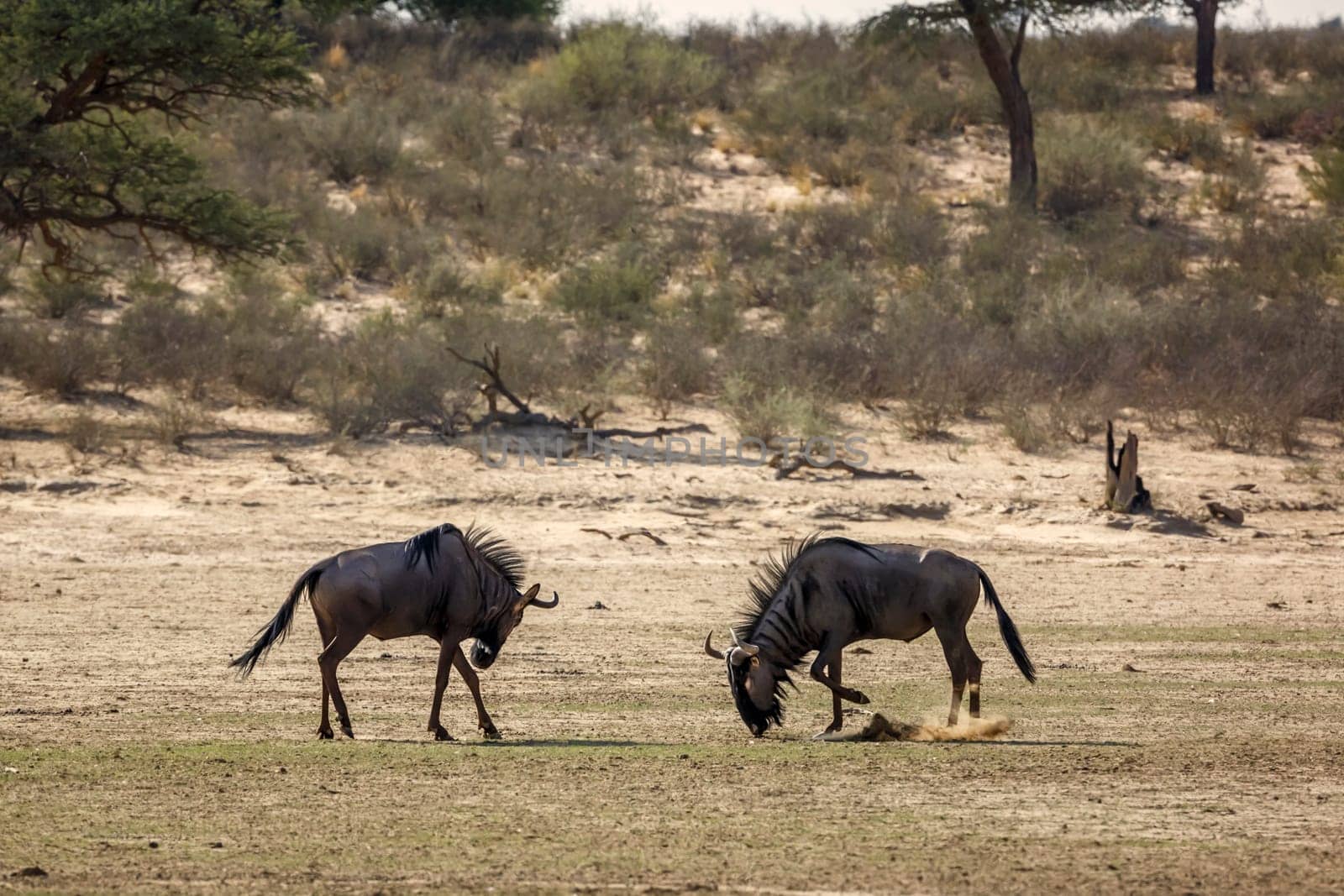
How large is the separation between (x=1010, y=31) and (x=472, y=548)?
24.2 meters

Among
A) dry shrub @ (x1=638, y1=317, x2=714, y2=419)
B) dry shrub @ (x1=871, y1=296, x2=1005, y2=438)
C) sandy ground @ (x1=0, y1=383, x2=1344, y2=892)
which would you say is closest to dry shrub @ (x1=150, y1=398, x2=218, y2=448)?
sandy ground @ (x1=0, y1=383, x2=1344, y2=892)

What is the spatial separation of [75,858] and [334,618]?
8.40 feet

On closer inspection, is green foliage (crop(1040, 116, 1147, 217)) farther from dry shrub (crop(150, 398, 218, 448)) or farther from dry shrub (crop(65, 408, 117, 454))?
dry shrub (crop(65, 408, 117, 454))

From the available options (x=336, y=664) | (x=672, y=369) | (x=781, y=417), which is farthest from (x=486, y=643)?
(x=672, y=369)

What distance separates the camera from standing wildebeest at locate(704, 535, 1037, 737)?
9062 mm

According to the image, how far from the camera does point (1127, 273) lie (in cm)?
2611

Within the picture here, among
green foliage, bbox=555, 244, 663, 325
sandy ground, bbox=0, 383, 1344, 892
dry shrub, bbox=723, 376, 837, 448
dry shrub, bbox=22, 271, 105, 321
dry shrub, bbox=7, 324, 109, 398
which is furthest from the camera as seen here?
green foliage, bbox=555, 244, 663, 325

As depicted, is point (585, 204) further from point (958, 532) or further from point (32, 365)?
point (958, 532)

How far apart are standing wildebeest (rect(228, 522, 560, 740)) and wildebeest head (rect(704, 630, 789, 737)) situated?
1086 mm

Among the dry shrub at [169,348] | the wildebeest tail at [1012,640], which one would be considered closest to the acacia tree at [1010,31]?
the dry shrub at [169,348]

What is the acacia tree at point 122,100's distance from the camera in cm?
1927

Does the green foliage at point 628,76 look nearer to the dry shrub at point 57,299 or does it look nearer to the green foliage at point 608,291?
the green foliage at point 608,291

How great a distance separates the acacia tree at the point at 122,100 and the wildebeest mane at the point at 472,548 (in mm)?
12178

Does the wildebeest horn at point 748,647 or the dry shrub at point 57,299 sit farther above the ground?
the dry shrub at point 57,299
